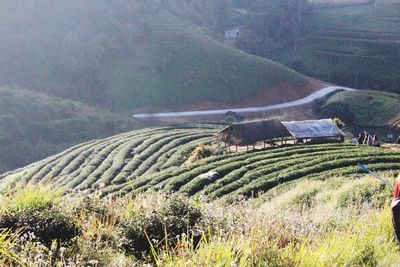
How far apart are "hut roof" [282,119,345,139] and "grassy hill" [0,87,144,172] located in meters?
29.8

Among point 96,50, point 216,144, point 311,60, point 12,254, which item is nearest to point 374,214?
point 12,254

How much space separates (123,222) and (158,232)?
72cm

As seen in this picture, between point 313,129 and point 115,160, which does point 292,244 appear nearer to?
point 115,160

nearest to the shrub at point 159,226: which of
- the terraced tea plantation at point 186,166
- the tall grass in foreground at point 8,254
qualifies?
the tall grass in foreground at point 8,254

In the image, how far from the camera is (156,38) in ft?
286

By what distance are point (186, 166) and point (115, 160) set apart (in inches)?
374

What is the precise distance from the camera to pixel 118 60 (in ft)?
269

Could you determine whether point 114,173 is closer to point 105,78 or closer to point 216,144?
point 216,144

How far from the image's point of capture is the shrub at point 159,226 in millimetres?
6797

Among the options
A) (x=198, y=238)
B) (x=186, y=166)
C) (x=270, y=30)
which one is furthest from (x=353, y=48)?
(x=198, y=238)

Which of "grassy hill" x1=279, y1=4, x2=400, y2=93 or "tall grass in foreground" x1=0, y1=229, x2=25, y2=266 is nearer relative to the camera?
"tall grass in foreground" x1=0, y1=229, x2=25, y2=266

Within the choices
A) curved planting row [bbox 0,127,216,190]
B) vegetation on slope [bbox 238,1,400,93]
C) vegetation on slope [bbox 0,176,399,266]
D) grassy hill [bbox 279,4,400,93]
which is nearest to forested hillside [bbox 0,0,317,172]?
grassy hill [bbox 279,4,400,93]

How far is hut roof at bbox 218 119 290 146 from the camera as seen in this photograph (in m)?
38.0

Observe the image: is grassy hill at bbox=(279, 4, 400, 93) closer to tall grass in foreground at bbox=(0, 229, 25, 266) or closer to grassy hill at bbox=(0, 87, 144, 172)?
grassy hill at bbox=(0, 87, 144, 172)
